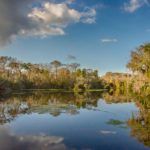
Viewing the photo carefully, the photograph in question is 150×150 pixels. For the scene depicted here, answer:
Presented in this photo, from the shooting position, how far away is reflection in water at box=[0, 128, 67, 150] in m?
12.3

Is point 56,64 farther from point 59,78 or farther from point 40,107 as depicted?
point 40,107

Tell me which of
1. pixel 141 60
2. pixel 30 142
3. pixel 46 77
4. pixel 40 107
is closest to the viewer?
pixel 30 142

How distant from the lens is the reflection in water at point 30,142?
12.3 m

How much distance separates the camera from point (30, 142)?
1346 cm

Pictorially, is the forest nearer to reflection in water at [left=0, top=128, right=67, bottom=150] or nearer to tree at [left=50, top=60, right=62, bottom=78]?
tree at [left=50, top=60, right=62, bottom=78]

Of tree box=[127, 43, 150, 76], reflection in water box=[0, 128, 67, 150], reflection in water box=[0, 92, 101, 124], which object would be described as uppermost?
tree box=[127, 43, 150, 76]

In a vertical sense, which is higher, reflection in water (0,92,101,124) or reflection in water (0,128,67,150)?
reflection in water (0,92,101,124)

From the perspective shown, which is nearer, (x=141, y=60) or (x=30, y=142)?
Result: (x=30, y=142)

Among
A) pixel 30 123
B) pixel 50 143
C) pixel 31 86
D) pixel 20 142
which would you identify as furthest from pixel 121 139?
pixel 31 86

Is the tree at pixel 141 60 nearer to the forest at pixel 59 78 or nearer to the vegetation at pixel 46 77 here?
the forest at pixel 59 78

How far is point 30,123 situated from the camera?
19.9 m

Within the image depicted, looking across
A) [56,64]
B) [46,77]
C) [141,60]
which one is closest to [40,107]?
[141,60]

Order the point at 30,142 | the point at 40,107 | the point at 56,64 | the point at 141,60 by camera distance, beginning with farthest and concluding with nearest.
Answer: the point at 56,64 → the point at 141,60 → the point at 40,107 → the point at 30,142

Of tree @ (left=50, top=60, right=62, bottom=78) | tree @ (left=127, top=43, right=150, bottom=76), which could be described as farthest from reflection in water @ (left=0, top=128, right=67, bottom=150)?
tree @ (left=50, top=60, right=62, bottom=78)
